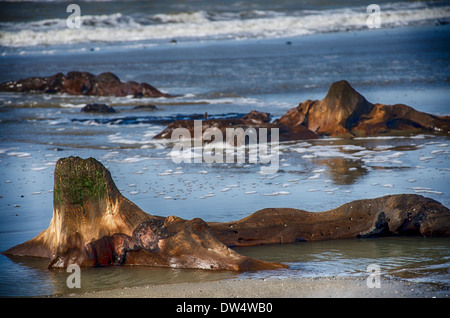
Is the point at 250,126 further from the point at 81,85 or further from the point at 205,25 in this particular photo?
the point at 205,25

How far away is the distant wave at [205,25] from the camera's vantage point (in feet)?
98.2

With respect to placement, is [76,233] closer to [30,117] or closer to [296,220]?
[296,220]

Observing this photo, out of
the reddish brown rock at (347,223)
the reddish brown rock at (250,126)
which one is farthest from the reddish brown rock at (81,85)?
the reddish brown rock at (347,223)

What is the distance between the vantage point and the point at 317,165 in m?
8.05

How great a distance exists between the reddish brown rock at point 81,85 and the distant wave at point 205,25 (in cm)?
1327

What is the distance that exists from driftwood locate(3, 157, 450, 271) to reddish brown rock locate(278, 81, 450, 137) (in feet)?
15.2

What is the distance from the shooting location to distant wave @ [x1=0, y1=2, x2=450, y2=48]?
29922mm

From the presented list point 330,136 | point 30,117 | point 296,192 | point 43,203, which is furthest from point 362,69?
point 43,203

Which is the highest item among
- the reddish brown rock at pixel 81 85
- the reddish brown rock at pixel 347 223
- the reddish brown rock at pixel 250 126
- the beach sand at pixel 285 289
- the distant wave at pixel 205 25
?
the distant wave at pixel 205 25

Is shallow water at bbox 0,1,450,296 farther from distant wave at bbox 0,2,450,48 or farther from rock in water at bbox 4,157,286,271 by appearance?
distant wave at bbox 0,2,450,48

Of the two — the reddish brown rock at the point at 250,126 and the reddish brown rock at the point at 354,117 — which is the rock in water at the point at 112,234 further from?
the reddish brown rock at the point at 354,117

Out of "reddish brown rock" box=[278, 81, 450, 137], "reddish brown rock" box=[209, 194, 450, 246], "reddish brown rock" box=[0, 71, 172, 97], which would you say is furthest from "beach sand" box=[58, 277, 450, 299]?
"reddish brown rock" box=[0, 71, 172, 97]
